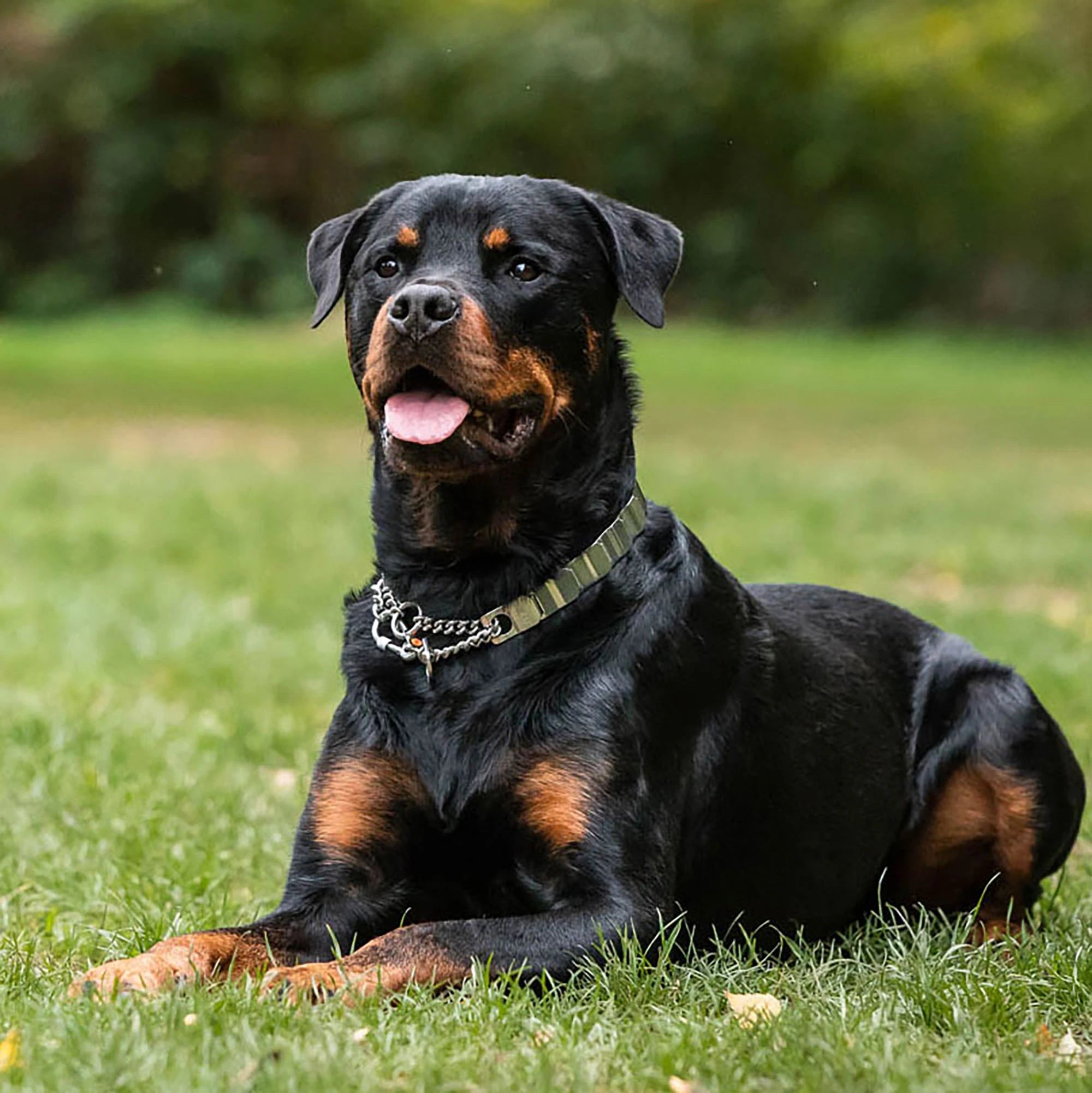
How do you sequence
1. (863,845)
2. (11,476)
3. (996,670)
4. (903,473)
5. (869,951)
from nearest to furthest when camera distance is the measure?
(869,951)
(863,845)
(996,670)
(11,476)
(903,473)

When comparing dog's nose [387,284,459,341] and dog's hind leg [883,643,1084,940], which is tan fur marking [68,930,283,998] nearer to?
dog's nose [387,284,459,341]

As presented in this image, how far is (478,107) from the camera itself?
1362 inches

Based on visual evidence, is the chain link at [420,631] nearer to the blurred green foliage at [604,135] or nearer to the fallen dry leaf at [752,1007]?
the fallen dry leaf at [752,1007]

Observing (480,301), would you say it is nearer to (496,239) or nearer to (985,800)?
(496,239)

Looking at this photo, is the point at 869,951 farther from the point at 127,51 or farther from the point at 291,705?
the point at 127,51

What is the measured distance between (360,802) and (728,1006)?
882mm

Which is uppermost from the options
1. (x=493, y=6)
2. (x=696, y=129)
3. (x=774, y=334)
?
(x=493, y=6)

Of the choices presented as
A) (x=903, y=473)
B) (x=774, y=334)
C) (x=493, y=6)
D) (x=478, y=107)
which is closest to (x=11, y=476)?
(x=903, y=473)

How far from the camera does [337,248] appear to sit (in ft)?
13.8

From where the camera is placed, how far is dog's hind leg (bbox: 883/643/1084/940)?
450 centimetres

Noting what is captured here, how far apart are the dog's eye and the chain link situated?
0.75m

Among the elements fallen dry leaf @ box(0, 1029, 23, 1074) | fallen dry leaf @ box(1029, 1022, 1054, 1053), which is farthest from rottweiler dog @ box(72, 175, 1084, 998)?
fallen dry leaf @ box(1029, 1022, 1054, 1053)

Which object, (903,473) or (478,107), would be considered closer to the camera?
(903,473)

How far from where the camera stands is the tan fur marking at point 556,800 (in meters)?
3.55
